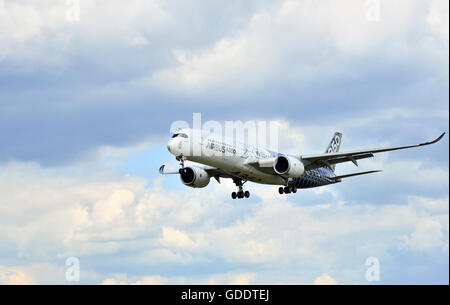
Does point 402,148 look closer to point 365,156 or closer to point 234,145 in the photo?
point 365,156

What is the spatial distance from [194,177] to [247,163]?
25.4 feet

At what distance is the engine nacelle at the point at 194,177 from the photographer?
77.4 m

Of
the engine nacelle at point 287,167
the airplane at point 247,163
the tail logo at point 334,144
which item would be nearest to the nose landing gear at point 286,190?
the airplane at point 247,163

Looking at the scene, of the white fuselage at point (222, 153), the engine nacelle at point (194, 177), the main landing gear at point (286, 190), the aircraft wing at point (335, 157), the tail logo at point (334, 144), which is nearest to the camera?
the white fuselage at point (222, 153)

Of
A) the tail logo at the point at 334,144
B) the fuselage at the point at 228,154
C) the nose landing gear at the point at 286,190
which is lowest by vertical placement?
the nose landing gear at the point at 286,190

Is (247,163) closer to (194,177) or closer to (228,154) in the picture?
(228,154)

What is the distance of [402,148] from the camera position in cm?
6969

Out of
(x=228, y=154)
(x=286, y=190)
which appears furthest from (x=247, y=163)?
(x=286, y=190)

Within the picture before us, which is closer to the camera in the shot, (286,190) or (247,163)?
(247,163)

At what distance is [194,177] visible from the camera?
77375 millimetres

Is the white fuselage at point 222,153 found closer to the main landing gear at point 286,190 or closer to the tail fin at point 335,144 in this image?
the main landing gear at point 286,190

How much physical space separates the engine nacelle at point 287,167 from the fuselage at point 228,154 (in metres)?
1.88
